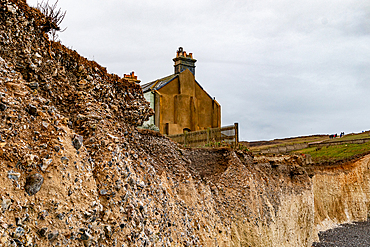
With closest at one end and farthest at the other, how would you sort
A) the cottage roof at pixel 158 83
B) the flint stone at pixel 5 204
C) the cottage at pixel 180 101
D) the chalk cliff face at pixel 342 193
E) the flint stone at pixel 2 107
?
the flint stone at pixel 5 204
the flint stone at pixel 2 107
the cottage at pixel 180 101
the cottage roof at pixel 158 83
the chalk cliff face at pixel 342 193

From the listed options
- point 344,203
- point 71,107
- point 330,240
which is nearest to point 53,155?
point 71,107

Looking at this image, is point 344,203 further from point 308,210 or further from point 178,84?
point 178,84

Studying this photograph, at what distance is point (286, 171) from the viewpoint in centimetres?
1923

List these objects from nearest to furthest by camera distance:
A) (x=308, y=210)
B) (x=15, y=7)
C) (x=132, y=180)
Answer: (x=15, y=7), (x=132, y=180), (x=308, y=210)

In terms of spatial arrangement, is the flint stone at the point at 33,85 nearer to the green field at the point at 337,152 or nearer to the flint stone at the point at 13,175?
the flint stone at the point at 13,175

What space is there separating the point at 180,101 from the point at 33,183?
1545 cm

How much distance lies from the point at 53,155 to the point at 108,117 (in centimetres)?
193

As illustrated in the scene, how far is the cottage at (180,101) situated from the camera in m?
18.6

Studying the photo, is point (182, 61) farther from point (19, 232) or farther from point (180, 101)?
point (19, 232)

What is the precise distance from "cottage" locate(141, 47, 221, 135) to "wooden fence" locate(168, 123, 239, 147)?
3.57 meters

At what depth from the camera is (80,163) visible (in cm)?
494

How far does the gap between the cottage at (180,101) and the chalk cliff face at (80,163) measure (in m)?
8.68

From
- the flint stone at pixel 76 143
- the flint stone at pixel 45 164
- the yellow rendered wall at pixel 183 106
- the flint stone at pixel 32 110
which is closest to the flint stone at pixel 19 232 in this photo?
the flint stone at pixel 45 164

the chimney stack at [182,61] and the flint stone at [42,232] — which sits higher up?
the chimney stack at [182,61]
